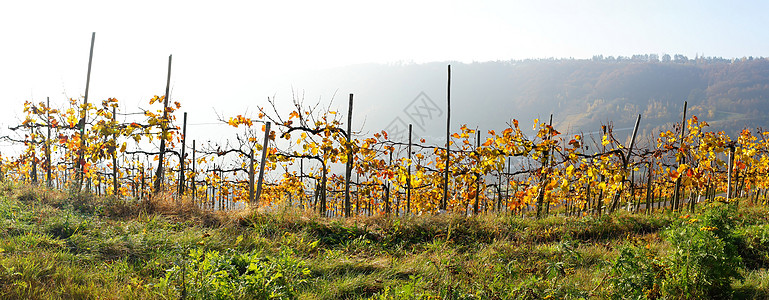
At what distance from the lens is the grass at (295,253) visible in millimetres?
2682

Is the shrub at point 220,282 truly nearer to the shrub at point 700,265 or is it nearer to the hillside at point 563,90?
the shrub at point 700,265

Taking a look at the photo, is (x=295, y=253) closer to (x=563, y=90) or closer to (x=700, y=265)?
(x=700, y=265)

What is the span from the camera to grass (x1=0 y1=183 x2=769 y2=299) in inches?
106

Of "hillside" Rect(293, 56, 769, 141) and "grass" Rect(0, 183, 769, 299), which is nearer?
"grass" Rect(0, 183, 769, 299)

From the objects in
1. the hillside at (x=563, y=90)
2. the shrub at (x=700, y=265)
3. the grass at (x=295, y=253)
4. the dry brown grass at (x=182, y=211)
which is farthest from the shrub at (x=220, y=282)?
the hillside at (x=563, y=90)

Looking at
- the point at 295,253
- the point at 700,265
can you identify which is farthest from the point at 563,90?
the point at 295,253

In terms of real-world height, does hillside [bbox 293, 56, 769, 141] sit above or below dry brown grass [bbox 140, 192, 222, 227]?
above

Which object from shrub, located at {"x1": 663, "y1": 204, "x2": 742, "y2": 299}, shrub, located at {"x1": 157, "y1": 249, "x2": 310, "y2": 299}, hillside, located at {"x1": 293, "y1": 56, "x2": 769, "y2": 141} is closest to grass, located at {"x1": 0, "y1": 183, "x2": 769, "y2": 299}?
shrub, located at {"x1": 157, "y1": 249, "x2": 310, "y2": 299}

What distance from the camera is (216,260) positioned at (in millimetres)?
2822

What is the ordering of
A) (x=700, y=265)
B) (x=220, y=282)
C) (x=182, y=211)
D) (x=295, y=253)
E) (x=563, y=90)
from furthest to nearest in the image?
(x=563, y=90), (x=182, y=211), (x=295, y=253), (x=700, y=265), (x=220, y=282)

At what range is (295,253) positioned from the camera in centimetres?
388

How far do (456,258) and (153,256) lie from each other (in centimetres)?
251

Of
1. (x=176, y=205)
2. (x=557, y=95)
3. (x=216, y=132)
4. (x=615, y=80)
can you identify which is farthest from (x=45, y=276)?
(x=615, y=80)

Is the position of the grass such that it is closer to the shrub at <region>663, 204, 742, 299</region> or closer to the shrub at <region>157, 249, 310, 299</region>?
the shrub at <region>157, 249, 310, 299</region>
